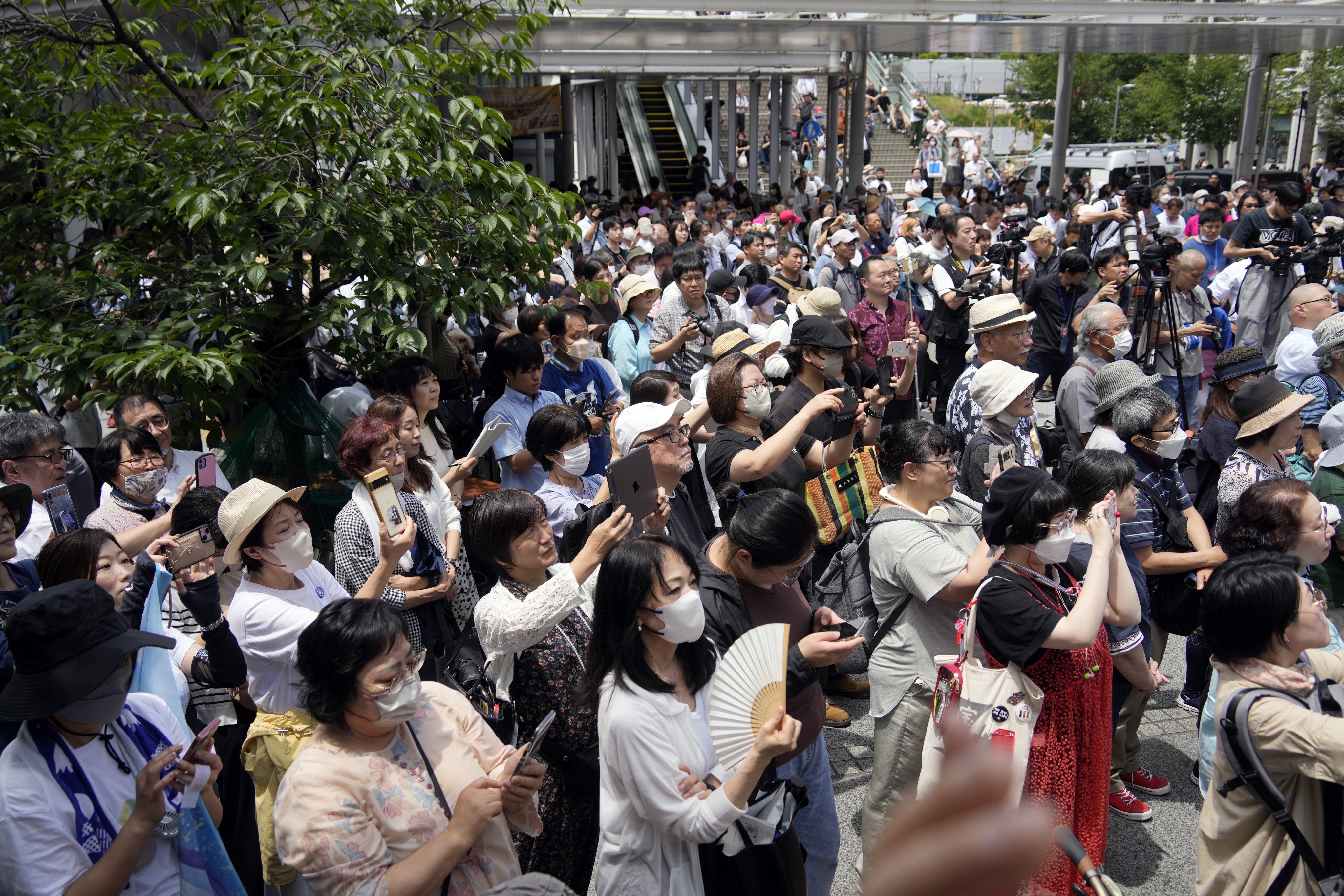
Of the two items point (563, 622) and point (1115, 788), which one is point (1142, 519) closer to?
point (1115, 788)

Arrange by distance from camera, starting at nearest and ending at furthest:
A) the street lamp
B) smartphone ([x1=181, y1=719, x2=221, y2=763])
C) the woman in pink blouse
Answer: the woman in pink blouse, smartphone ([x1=181, y1=719, x2=221, y2=763]), the street lamp

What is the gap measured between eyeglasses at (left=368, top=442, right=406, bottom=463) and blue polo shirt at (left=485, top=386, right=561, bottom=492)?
2.66 ft

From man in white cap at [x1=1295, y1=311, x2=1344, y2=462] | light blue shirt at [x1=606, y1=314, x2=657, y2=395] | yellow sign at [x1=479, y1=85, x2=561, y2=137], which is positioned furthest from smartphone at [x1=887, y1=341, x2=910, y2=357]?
yellow sign at [x1=479, y1=85, x2=561, y2=137]

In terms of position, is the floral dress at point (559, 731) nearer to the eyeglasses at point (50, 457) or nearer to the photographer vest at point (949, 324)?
the eyeglasses at point (50, 457)

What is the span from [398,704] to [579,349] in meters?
3.62

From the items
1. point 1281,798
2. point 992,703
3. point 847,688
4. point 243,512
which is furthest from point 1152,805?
point 243,512

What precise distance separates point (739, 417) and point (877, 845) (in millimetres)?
3477

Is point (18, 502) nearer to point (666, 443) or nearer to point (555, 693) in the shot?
point (555, 693)

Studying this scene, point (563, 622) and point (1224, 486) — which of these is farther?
point (1224, 486)

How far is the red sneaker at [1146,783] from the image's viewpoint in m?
4.18

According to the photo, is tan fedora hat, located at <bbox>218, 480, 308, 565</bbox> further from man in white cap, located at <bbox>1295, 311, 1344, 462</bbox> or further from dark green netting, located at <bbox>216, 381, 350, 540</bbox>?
man in white cap, located at <bbox>1295, 311, 1344, 462</bbox>

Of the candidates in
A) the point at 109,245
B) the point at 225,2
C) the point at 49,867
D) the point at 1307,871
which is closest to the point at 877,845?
the point at 49,867

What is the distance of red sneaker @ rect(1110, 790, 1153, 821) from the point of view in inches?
158

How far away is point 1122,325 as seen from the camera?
5.84 meters
